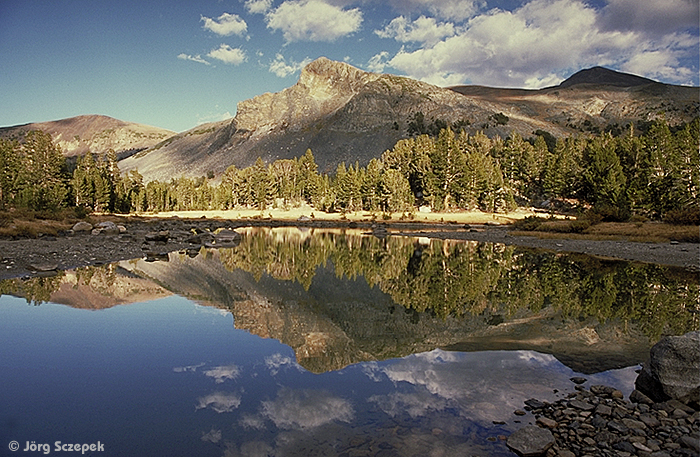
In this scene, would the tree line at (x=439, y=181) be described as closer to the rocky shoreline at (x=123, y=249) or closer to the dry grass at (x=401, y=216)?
the dry grass at (x=401, y=216)

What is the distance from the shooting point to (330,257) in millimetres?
37188

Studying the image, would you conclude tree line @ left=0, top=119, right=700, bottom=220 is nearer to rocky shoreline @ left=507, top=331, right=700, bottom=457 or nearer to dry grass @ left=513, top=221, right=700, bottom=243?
dry grass @ left=513, top=221, right=700, bottom=243

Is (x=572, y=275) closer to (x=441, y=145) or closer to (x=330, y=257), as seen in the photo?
(x=330, y=257)

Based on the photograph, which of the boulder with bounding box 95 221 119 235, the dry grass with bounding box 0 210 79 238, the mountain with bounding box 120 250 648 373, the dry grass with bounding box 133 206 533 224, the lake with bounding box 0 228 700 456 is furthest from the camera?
the dry grass with bounding box 133 206 533 224

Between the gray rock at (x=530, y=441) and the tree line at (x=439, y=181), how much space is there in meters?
54.4

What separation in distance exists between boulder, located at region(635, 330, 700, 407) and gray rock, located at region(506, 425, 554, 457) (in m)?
3.26

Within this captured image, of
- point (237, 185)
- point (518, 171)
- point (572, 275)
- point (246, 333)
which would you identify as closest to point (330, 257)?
point (572, 275)

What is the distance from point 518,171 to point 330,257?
3356 inches

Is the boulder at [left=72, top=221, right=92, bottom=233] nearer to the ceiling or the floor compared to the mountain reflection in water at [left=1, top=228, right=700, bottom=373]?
nearer to the ceiling

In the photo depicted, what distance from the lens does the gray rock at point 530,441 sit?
21.7ft

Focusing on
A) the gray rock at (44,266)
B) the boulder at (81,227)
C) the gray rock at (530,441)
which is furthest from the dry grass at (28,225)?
the gray rock at (530,441)

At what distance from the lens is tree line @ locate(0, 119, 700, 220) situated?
197ft

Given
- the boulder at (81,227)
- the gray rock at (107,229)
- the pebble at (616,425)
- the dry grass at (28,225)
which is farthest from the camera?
the boulder at (81,227)

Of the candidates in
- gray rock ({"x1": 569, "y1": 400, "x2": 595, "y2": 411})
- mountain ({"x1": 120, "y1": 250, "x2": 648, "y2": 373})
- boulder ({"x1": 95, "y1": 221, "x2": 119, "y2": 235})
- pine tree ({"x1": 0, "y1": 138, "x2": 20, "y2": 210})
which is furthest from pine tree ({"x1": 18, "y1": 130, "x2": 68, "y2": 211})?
gray rock ({"x1": 569, "y1": 400, "x2": 595, "y2": 411})
